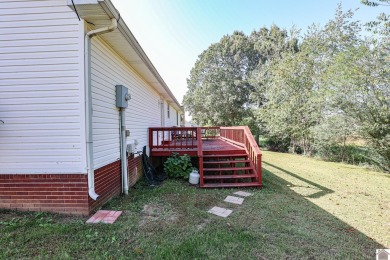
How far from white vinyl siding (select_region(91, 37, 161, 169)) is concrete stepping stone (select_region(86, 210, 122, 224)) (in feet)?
2.52

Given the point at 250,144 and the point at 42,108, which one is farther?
the point at 250,144

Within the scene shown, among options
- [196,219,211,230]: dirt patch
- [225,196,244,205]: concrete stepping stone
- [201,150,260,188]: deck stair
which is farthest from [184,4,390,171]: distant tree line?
[196,219,211,230]: dirt patch

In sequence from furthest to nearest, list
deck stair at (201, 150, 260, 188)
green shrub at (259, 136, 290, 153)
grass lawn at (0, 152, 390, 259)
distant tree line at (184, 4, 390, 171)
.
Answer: green shrub at (259, 136, 290, 153) < distant tree line at (184, 4, 390, 171) < deck stair at (201, 150, 260, 188) < grass lawn at (0, 152, 390, 259)

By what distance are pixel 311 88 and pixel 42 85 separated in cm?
1334

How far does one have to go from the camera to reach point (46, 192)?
315 centimetres

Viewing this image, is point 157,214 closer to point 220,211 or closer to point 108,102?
point 220,211

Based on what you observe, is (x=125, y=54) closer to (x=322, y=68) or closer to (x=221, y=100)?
(x=322, y=68)

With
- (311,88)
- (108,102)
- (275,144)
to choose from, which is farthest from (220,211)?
(275,144)

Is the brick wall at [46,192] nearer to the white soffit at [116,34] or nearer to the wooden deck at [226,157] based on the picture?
the white soffit at [116,34]

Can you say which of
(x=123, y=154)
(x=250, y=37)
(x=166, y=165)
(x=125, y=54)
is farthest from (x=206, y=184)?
(x=250, y=37)

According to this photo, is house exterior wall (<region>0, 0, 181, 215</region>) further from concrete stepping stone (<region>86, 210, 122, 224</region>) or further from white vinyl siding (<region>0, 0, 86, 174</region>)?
concrete stepping stone (<region>86, 210, 122, 224</region>)

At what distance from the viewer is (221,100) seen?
2022cm

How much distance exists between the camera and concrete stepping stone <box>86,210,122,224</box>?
9.82 ft

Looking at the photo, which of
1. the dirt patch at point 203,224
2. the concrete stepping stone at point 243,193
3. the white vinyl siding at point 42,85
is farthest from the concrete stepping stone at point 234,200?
the white vinyl siding at point 42,85
